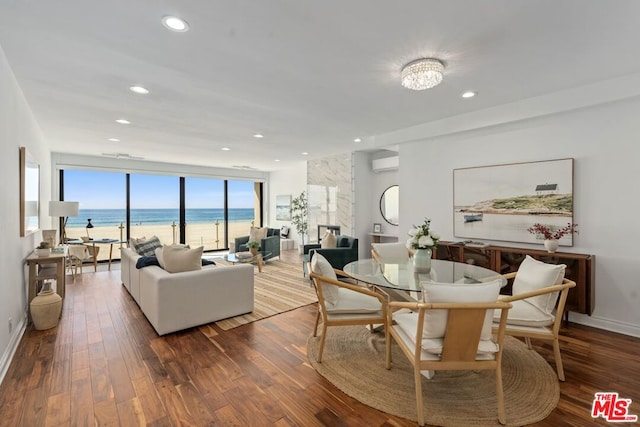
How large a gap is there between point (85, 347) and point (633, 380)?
4.63 m

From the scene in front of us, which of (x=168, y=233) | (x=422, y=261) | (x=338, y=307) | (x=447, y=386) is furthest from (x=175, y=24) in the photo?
(x=168, y=233)

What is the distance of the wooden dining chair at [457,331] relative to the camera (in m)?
1.78

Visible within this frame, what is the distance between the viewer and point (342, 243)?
5.26 m

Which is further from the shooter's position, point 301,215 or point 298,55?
point 301,215

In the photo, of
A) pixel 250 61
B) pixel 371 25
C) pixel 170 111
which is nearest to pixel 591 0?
pixel 371 25

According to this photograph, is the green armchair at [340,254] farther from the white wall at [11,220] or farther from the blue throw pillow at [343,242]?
the white wall at [11,220]

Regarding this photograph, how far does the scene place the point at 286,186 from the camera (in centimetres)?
906

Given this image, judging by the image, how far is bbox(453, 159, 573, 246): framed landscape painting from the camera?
3418 mm

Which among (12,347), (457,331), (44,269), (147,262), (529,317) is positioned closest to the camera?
(457,331)

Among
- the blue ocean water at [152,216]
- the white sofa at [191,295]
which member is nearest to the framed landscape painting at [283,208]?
the blue ocean water at [152,216]

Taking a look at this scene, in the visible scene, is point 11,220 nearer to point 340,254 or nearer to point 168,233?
point 340,254

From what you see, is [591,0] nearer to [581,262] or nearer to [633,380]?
[581,262]

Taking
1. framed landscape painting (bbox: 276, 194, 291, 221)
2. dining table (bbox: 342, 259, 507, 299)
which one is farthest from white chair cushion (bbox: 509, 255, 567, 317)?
framed landscape painting (bbox: 276, 194, 291, 221)

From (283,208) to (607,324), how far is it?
7445mm
